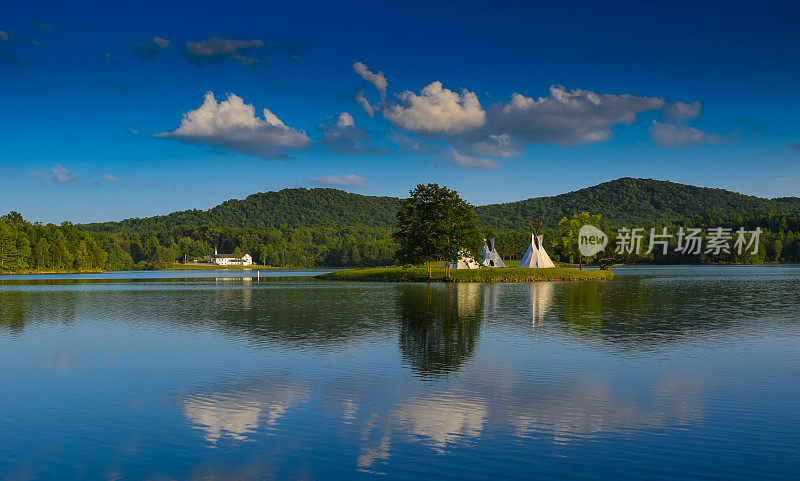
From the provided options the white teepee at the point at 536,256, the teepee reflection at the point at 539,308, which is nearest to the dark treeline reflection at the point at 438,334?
the teepee reflection at the point at 539,308

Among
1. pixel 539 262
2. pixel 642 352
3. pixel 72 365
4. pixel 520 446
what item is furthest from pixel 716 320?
pixel 539 262

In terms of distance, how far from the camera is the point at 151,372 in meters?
18.5

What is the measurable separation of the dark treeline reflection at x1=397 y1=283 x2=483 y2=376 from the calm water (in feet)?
0.53

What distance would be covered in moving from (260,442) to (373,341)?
13.1 meters

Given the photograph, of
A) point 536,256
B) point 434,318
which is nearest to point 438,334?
point 434,318

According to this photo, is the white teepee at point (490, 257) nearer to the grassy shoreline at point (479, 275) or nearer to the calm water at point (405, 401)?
the grassy shoreline at point (479, 275)

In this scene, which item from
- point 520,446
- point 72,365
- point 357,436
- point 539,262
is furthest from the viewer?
point 539,262

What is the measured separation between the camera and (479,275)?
3211 inches

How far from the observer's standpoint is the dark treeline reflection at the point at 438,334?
756 inches

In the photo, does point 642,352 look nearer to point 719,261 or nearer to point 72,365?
point 72,365

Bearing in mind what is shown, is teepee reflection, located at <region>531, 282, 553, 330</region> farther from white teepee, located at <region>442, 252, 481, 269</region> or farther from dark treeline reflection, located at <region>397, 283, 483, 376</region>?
white teepee, located at <region>442, 252, 481, 269</region>

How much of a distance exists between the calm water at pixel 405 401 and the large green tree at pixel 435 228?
53.8m

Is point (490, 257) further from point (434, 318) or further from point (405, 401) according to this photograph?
point (405, 401)

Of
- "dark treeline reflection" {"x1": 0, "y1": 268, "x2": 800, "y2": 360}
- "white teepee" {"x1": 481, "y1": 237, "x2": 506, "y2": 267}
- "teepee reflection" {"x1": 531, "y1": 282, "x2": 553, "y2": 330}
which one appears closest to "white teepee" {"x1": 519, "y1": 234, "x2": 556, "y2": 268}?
"white teepee" {"x1": 481, "y1": 237, "x2": 506, "y2": 267}
